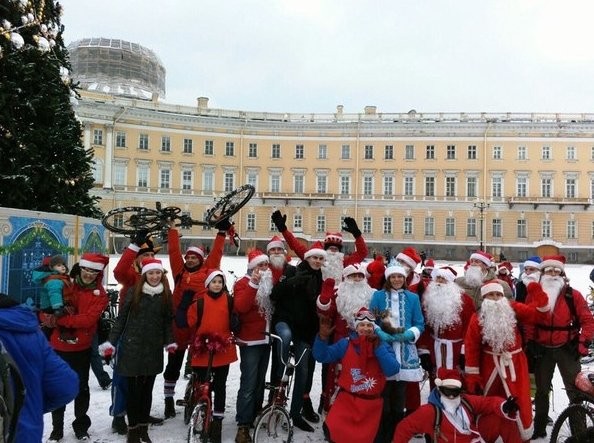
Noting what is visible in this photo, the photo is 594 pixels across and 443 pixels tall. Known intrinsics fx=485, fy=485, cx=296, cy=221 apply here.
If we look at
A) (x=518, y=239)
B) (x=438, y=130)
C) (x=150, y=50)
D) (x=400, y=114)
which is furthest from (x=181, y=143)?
(x=518, y=239)

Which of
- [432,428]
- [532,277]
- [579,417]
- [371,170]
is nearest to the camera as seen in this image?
[432,428]

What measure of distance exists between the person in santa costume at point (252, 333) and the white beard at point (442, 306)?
63.5 inches

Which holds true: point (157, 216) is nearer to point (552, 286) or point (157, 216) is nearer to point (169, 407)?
point (169, 407)

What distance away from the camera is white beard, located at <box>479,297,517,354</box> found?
13.3 ft

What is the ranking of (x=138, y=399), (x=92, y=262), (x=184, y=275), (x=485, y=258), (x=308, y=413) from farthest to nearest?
(x=485, y=258)
(x=184, y=275)
(x=308, y=413)
(x=92, y=262)
(x=138, y=399)

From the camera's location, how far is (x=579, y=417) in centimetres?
417

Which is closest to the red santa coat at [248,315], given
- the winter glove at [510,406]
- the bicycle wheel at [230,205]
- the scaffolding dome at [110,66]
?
the bicycle wheel at [230,205]

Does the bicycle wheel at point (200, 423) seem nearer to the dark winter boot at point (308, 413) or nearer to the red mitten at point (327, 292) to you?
the dark winter boot at point (308, 413)

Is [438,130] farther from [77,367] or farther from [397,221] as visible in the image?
[77,367]

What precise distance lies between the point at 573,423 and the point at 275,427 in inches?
103

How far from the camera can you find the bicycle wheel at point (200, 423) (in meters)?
4.37

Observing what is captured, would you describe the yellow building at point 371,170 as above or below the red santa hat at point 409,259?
above

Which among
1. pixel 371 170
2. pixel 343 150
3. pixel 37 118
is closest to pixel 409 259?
pixel 37 118

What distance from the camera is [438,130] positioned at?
45656 mm
